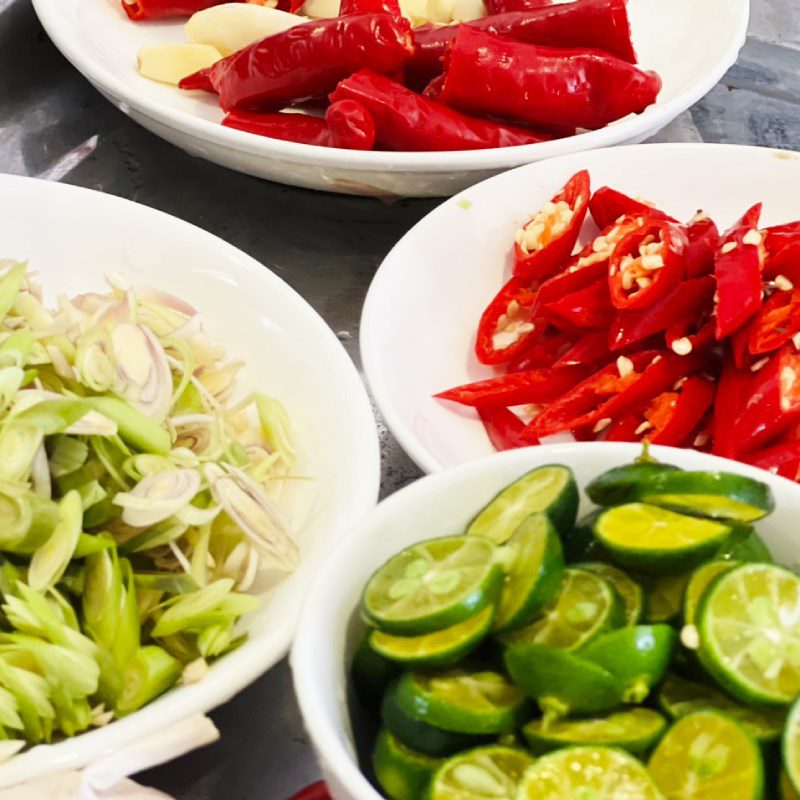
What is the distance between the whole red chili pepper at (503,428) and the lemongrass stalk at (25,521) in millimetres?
610

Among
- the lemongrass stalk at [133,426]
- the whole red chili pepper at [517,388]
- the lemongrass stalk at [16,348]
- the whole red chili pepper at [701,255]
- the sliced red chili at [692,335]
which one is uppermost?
the lemongrass stalk at [16,348]

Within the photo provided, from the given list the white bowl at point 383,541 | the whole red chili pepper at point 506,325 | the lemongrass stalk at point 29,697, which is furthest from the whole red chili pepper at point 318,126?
the lemongrass stalk at point 29,697

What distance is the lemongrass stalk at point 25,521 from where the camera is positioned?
0.87 meters

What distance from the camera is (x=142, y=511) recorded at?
939 mm

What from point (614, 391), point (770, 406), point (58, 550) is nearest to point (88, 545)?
point (58, 550)

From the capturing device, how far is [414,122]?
163cm

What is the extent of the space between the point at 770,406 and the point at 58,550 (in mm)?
833

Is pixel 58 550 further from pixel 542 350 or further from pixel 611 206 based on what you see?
pixel 611 206

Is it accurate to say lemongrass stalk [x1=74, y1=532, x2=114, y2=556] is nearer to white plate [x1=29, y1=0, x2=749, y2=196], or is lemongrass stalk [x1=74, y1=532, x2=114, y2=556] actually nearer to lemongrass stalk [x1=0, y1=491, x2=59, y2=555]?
lemongrass stalk [x1=0, y1=491, x2=59, y2=555]

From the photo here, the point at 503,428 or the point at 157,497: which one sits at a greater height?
the point at 157,497

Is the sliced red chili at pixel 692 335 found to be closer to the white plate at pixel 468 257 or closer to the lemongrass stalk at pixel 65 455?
the white plate at pixel 468 257

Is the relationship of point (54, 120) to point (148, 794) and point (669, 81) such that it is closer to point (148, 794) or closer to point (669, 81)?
point (669, 81)

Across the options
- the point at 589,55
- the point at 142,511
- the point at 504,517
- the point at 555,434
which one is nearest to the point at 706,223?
the point at 555,434

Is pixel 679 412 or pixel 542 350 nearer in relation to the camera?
pixel 679 412
